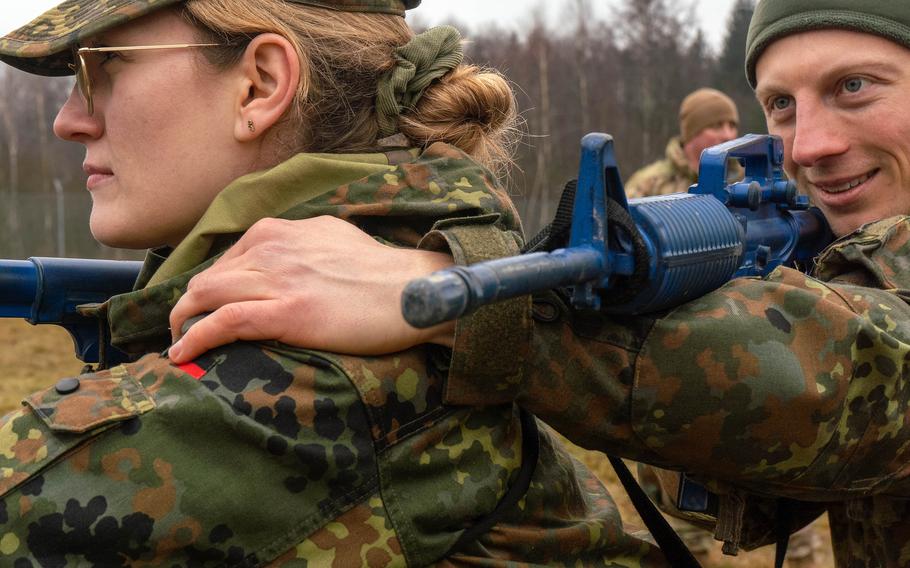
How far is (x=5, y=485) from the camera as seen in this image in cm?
165

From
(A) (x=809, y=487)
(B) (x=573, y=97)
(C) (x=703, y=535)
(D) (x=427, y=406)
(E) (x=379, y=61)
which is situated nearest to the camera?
(D) (x=427, y=406)

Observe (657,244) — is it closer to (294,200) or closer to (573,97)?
(294,200)

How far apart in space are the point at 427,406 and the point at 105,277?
4.40 feet

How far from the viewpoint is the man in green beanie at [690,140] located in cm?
1117

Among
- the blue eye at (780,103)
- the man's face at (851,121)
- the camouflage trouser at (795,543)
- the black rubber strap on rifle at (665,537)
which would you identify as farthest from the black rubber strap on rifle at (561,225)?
the camouflage trouser at (795,543)

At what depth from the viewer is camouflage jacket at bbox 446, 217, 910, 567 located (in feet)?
6.12

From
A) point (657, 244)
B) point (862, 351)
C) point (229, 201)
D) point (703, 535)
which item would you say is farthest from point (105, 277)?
point (703, 535)

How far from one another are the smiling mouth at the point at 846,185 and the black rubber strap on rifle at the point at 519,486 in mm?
1084

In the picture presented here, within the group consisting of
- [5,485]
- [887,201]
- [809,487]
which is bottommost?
[809,487]

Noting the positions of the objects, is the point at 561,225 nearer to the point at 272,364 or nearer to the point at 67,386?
the point at 272,364

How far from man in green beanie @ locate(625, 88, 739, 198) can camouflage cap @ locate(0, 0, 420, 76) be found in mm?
9044

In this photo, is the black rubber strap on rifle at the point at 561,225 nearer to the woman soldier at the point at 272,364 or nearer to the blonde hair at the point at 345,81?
the woman soldier at the point at 272,364

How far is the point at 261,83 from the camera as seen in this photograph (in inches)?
84.7

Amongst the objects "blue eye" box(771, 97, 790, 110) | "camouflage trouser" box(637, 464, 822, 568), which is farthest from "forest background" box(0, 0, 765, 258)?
A: "blue eye" box(771, 97, 790, 110)
